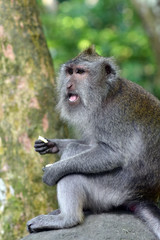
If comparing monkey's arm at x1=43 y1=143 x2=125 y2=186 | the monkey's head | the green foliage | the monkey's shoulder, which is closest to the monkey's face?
the monkey's head

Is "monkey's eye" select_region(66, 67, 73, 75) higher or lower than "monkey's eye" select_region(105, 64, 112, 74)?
higher

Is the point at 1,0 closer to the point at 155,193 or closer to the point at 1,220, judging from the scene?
the point at 1,220

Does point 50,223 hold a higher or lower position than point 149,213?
higher

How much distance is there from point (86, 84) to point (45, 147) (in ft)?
3.06

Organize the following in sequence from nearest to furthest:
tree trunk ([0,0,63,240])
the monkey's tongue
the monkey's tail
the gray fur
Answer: the monkey's tail, the gray fur, the monkey's tongue, tree trunk ([0,0,63,240])

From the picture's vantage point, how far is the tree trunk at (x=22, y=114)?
595cm

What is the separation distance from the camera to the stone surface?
14.6 ft

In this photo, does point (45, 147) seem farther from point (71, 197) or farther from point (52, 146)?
point (71, 197)

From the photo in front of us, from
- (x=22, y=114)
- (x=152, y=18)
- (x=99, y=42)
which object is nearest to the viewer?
(x=22, y=114)

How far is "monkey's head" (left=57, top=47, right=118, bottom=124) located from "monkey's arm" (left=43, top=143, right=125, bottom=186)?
0.49 m

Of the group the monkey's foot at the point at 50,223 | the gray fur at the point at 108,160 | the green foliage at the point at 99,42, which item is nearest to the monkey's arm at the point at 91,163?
the gray fur at the point at 108,160

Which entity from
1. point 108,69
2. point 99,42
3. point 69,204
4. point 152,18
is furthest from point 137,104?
point 99,42

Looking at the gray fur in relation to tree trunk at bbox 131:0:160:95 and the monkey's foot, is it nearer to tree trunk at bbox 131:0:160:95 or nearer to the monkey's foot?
the monkey's foot

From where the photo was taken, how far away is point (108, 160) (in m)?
4.67
